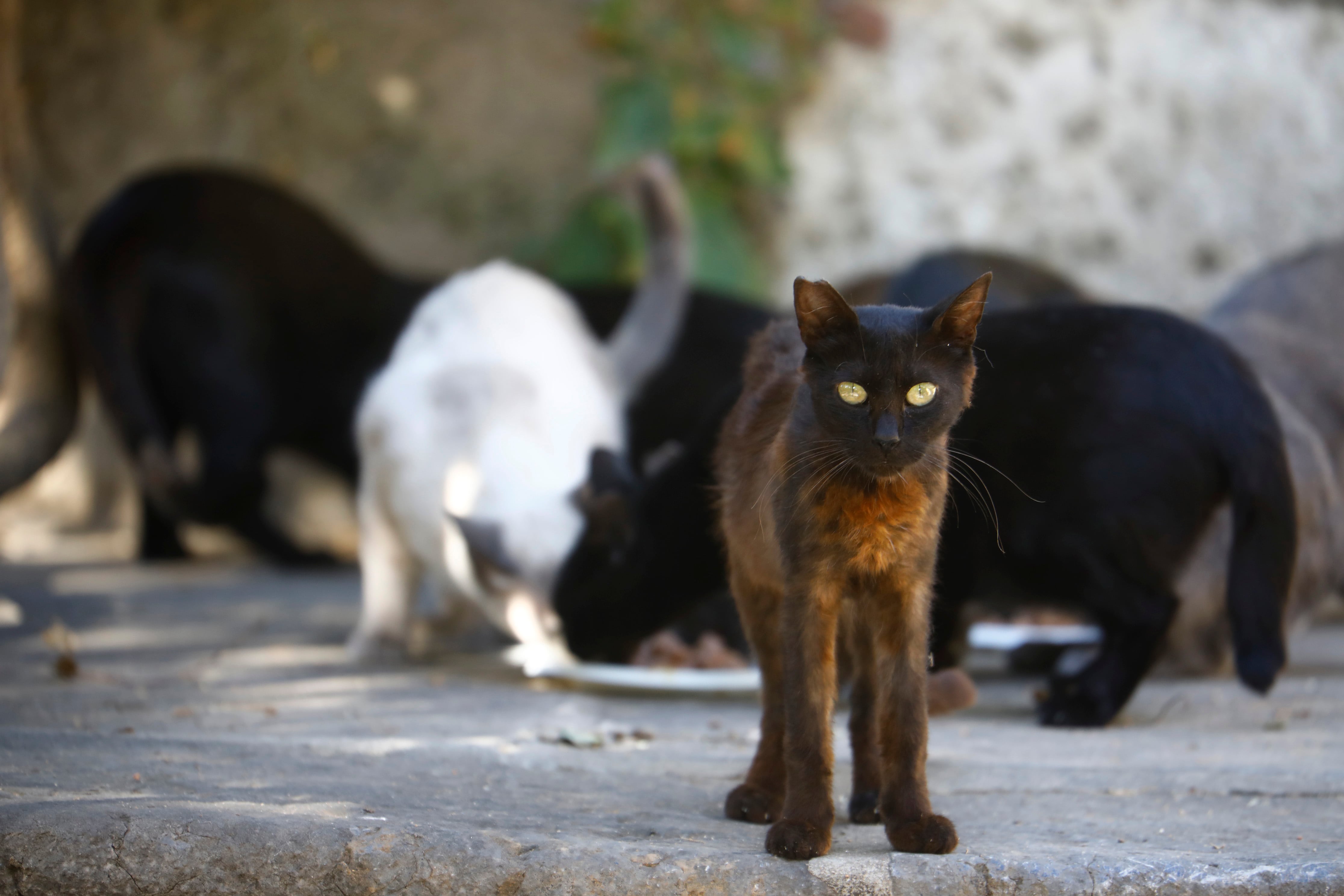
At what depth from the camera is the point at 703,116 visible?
610 centimetres

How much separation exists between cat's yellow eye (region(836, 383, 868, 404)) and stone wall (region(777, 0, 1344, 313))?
15.0 feet

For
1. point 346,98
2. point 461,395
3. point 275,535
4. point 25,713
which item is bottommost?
point 275,535

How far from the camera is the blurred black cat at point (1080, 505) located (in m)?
2.89

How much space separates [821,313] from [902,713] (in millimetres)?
597

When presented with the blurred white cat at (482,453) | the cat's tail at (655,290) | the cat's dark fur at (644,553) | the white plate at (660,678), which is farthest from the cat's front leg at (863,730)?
the cat's tail at (655,290)

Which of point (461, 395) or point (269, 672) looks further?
point (461, 395)

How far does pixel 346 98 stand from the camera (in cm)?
659

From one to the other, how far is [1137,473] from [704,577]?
41.6 inches

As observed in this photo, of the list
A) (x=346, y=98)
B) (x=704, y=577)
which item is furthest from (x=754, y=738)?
(x=346, y=98)

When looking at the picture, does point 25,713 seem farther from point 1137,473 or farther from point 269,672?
point 1137,473

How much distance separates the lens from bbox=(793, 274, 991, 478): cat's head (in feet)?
5.87

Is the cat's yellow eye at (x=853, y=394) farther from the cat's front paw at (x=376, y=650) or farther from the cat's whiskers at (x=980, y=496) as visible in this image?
the cat's front paw at (x=376, y=650)

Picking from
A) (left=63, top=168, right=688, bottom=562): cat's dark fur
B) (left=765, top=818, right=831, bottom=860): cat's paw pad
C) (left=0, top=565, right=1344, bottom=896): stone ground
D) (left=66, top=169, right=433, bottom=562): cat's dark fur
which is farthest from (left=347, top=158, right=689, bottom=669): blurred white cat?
(left=765, top=818, right=831, bottom=860): cat's paw pad

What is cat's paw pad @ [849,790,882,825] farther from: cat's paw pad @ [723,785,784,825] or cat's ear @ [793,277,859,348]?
cat's ear @ [793,277,859,348]
